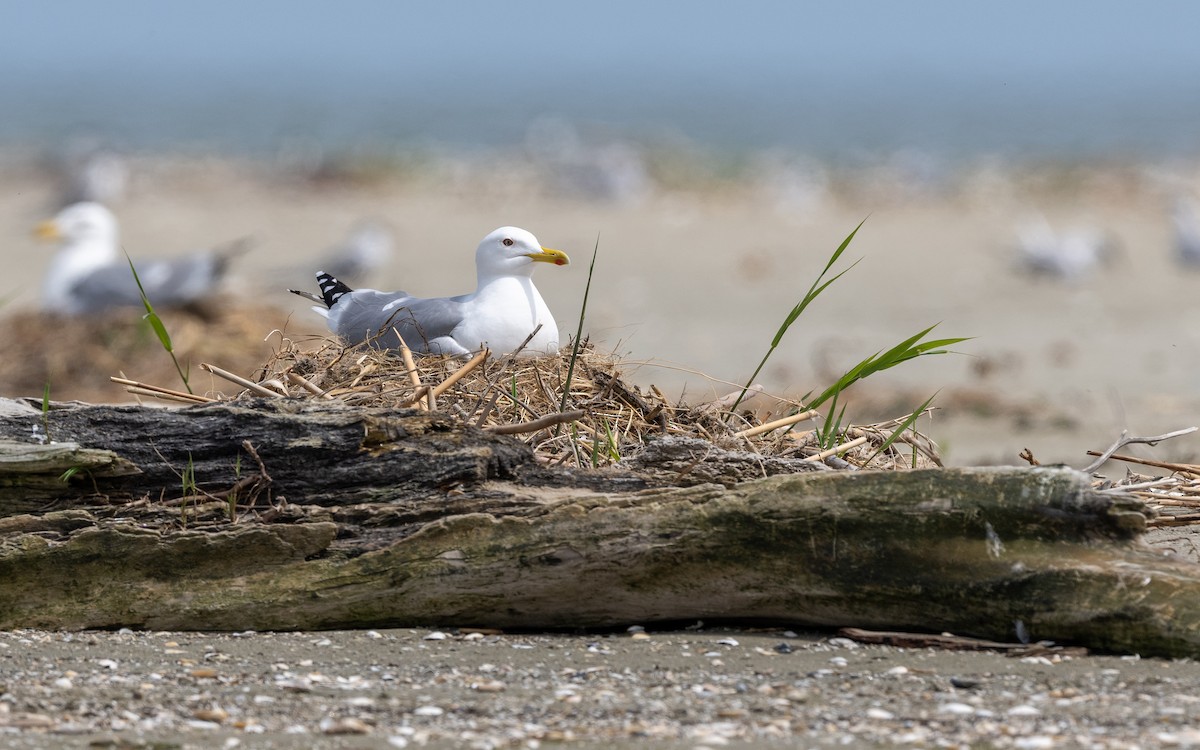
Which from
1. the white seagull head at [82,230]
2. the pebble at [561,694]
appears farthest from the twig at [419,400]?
the white seagull head at [82,230]

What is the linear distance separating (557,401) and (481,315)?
1.41 feet

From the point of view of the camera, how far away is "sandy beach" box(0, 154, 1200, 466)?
930 centimetres

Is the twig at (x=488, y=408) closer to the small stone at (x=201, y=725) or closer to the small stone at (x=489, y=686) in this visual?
the small stone at (x=489, y=686)

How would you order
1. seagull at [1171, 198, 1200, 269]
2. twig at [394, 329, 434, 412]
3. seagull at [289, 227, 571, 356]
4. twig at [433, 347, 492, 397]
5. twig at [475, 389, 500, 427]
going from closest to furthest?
1. twig at [475, 389, 500, 427]
2. twig at [394, 329, 434, 412]
3. twig at [433, 347, 492, 397]
4. seagull at [289, 227, 571, 356]
5. seagull at [1171, 198, 1200, 269]

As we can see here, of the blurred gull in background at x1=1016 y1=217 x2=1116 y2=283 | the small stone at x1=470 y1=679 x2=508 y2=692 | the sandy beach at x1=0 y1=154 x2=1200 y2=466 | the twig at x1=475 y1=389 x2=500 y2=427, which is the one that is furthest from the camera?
the blurred gull in background at x1=1016 y1=217 x2=1116 y2=283

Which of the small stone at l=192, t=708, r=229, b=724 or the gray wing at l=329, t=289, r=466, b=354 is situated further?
the gray wing at l=329, t=289, r=466, b=354

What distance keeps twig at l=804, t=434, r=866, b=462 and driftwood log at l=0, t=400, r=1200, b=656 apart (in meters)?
0.35

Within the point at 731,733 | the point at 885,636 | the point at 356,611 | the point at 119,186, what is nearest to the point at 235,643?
the point at 356,611

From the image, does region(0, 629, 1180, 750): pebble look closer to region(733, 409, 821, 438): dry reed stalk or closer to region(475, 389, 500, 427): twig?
region(475, 389, 500, 427): twig

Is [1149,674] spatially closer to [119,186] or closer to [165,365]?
[165,365]

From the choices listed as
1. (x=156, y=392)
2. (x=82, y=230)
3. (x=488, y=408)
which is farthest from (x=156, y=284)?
(x=488, y=408)

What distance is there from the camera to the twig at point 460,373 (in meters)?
4.15

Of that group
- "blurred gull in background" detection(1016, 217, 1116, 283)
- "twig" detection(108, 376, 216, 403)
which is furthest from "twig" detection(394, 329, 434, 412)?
"blurred gull in background" detection(1016, 217, 1116, 283)

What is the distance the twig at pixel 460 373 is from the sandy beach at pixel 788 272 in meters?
0.51
